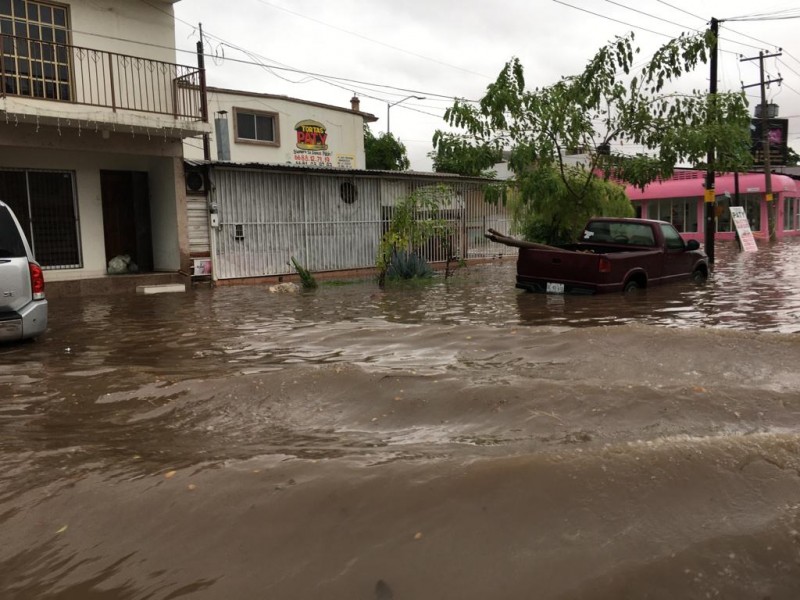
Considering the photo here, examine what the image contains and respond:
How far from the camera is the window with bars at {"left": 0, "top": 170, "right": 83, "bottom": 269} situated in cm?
1489

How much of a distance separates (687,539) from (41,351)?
7.61 meters

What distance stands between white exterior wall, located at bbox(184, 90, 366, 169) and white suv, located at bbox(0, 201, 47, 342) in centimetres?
1542

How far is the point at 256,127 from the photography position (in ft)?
86.3

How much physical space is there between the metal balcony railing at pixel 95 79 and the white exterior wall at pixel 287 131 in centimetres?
728

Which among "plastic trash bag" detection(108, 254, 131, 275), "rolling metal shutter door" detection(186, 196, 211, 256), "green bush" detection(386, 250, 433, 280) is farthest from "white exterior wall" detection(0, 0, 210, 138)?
"green bush" detection(386, 250, 433, 280)

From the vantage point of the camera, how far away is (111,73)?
1405 cm

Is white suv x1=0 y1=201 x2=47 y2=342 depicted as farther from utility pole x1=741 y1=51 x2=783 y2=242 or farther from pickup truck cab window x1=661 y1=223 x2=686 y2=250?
utility pole x1=741 y1=51 x2=783 y2=242

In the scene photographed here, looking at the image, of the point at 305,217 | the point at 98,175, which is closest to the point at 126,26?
the point at 98,175

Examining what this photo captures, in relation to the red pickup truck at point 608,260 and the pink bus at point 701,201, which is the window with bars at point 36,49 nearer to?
the red pickup truck at point 608,260

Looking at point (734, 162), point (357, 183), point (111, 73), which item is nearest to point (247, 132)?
point (357, 183)

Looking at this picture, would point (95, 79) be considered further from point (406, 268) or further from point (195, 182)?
point (406, 268)

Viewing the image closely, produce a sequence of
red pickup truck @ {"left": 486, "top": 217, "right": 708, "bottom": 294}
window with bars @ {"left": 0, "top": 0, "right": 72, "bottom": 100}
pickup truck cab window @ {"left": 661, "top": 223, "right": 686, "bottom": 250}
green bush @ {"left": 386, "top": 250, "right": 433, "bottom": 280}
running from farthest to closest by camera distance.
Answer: green bush @ {"left": 386, "top": 250, "right": 433, "bottom": 280}
window with bars @ {"left": 0, "top": 0, "right": 72, "bottom": 100}
pickup truck cab window @ {"left": 661, "top": 223, "right": 686, "bottom": 250}
red pickup truck @ {"left": 486, "top": 217, "right": 708, "bottom": 294}

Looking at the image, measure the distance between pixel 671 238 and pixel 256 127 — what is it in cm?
1768

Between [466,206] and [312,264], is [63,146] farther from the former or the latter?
[466,206]
